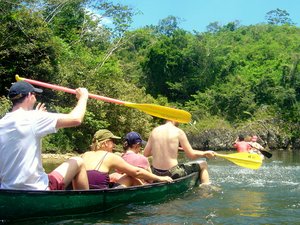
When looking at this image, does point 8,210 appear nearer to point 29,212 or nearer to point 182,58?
point 29,212

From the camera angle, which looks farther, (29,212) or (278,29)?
(278,29)

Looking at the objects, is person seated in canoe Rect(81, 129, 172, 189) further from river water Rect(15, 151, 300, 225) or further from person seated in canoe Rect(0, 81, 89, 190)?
person seated in canoe Rect(0, 81, 89, 190)

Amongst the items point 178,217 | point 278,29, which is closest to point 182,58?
point 278,29

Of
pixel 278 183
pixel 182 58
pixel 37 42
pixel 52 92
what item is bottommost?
pixel 278 183

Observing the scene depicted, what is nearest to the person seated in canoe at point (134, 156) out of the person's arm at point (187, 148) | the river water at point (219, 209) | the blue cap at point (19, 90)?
the river water at point (219, 209)

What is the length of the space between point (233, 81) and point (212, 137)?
9.89m

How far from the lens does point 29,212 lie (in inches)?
162

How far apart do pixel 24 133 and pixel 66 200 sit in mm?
971

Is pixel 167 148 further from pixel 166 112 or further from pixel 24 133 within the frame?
pixel 24 133

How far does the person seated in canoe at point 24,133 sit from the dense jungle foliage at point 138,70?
10537 millimetres

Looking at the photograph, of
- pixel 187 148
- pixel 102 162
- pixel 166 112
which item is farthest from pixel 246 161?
pixel 102 162

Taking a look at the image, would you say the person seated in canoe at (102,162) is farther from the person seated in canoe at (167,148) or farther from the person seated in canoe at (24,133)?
the person seated in canoe at (167,148)

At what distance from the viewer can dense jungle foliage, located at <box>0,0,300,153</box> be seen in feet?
54.6

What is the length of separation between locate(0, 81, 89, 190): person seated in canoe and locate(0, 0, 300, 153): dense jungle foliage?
1054 cm
